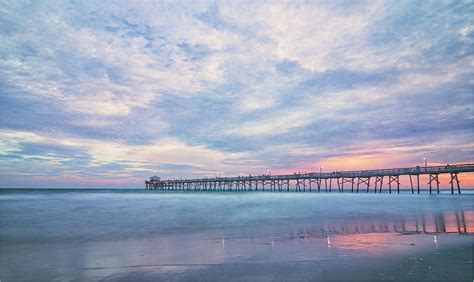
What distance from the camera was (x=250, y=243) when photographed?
809 centimetres

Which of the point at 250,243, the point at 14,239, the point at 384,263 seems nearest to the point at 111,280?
the point at 250,243

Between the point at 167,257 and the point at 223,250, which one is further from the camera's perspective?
the point at 223,250

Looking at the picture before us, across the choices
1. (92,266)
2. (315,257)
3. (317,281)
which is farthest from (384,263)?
(92,266)

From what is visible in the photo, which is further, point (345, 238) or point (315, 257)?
point (345, 238)

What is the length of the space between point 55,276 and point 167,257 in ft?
7.48

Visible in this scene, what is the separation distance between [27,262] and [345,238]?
354 inches

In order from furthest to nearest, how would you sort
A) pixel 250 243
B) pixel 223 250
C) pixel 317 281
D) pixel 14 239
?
1. pixel 14 239
2. pixel 250 243
3. pixel 223 250
4. pixel 317 281

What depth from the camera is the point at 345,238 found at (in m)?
8.56

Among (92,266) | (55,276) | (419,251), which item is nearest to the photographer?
(55,276)

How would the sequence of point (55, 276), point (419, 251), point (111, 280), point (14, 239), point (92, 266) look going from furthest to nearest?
point (14, 239), point (419, 251), point (92, 266), point (55, 276), point (111, 280)

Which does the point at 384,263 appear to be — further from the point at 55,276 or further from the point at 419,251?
the point at 55,276

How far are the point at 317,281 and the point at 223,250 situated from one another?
132 inches

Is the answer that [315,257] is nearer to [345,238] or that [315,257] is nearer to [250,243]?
[250,243]

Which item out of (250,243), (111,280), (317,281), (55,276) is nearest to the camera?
(317,281)
